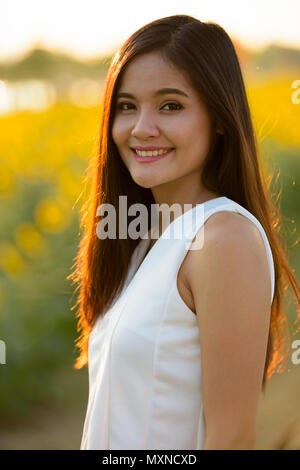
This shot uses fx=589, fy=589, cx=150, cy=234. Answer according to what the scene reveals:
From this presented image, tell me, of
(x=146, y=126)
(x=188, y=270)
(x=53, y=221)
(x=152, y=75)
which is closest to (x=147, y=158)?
(x=146, y=126)

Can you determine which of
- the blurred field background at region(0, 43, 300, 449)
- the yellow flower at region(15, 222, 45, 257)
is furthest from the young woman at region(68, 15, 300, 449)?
the yellow flower at region(15, 222, 45, 257)

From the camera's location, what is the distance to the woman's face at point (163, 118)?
4.55 ft

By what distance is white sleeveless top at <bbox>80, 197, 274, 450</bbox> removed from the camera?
1.28 m

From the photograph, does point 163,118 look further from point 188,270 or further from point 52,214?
point 52,214

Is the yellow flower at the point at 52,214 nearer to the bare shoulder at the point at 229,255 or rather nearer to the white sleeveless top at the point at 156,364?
the white sleeveless top at the point at 156,364

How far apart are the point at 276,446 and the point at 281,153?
7.63 ft

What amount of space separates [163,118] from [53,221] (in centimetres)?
257

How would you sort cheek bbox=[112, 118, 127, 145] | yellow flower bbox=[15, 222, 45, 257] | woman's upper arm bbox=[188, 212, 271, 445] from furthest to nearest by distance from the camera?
yellow flower bbox=[15, 222, 45, 257]
cheek bbox=[112, 118, 127, 145]
woman's upper arm bbox=[188, 212, 271, 445]

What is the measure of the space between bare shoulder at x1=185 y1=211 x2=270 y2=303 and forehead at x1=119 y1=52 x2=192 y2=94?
344 millimetres

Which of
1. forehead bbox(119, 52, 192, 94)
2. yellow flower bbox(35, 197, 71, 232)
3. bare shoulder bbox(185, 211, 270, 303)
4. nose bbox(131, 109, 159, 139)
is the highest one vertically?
forehead bbox(119, 52, 192, 94)

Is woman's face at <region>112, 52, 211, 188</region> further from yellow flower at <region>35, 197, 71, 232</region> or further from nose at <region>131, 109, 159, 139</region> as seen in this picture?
yellow flower at <region>35, 197, 71, 232</region>

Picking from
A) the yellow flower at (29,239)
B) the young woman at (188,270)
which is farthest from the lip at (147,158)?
the yellow flower at (29,239)

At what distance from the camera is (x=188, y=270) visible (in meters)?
1.27
